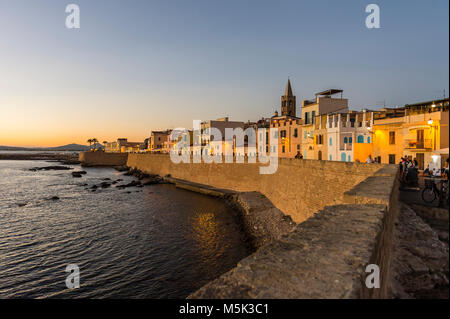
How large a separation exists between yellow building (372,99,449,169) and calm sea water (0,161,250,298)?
53.6ft

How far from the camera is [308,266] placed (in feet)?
8.84

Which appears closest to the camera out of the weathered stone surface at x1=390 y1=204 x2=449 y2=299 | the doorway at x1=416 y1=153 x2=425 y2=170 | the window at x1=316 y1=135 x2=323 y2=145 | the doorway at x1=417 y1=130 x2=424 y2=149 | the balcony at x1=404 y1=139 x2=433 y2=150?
the weathered stone surface at x1=390 y1=204 x2=449 y2=299

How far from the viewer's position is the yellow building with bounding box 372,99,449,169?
2036 cm

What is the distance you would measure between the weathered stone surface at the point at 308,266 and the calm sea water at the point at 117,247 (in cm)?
890

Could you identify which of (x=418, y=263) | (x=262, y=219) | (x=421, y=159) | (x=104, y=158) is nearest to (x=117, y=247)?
(x=262, y=219)

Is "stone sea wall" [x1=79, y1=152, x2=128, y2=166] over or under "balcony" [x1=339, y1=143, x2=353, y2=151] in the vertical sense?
under

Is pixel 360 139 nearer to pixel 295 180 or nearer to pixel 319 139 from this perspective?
pixel 319 139

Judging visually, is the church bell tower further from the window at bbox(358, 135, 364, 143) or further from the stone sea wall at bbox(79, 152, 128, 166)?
the stone sea wall at bbox(79, 152, 128, 166)

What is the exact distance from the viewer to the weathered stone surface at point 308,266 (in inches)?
89.0

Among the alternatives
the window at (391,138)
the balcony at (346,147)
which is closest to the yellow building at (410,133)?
the window at (391,138)

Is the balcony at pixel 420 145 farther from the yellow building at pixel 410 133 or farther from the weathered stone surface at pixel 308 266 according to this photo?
the weathered stone surface at pixel 308 266

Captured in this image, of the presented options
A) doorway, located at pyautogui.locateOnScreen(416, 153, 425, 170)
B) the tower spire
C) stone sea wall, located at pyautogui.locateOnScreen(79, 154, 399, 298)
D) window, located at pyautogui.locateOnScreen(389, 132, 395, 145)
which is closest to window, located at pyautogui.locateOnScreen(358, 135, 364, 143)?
window, located at pyautogui.locateOnScreen(389, 132, 395, 145)

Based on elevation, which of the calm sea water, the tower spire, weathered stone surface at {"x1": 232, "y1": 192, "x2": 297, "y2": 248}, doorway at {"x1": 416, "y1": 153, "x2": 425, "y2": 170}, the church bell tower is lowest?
the calm sea water

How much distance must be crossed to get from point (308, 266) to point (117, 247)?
51.0 ft
